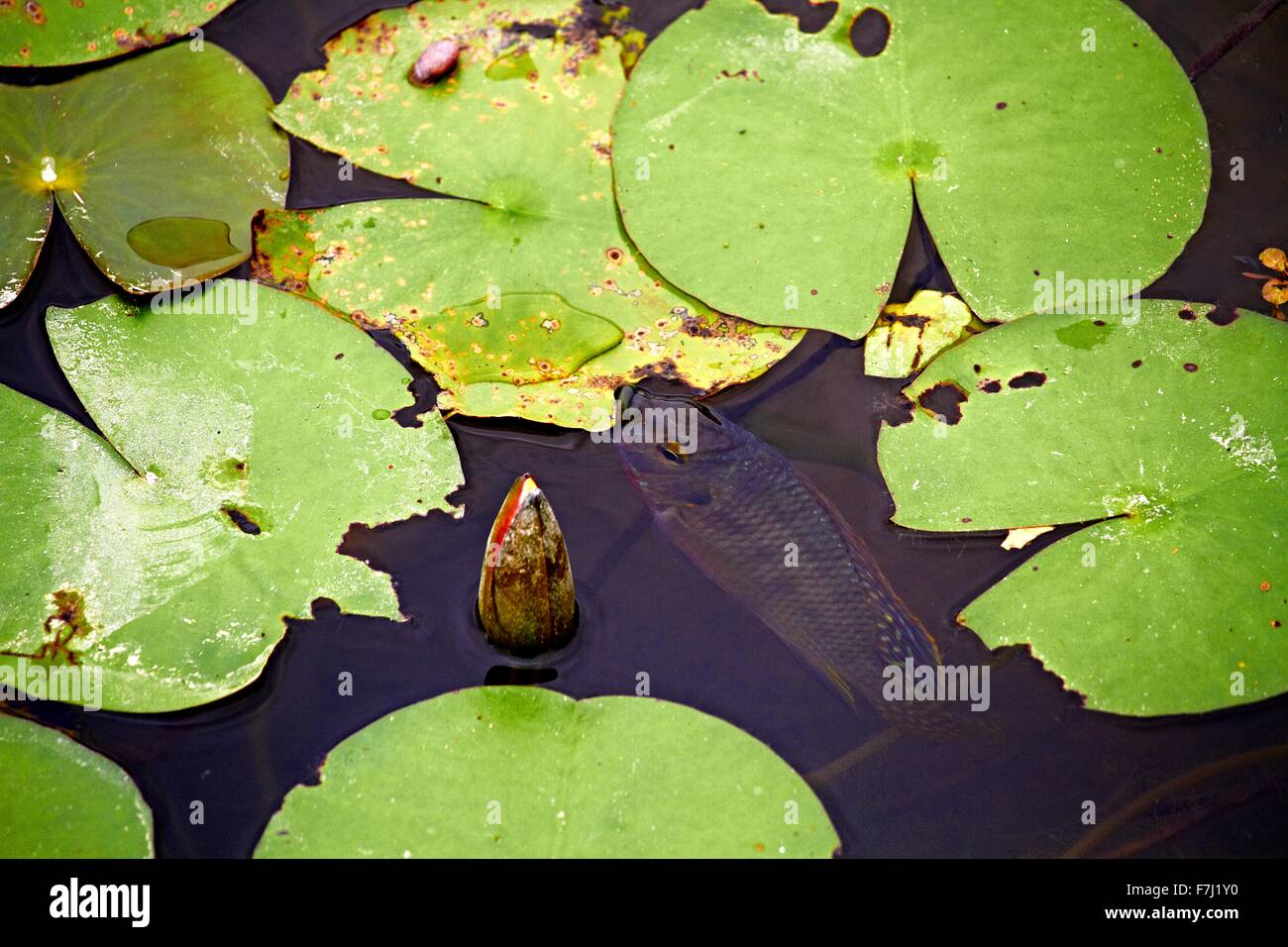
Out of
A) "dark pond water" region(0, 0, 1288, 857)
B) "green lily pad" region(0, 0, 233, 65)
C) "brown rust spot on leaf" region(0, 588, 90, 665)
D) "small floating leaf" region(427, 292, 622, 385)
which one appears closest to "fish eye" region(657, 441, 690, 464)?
"dark pond water" region(0, 0, 1288, 857)

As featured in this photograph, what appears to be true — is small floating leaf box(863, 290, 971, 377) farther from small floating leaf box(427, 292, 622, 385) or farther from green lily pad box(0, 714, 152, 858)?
green lily pad box(0, 714, 152, 858)

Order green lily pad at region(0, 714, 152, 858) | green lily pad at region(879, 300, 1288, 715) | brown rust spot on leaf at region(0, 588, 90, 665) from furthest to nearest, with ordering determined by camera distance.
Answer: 1. green lily pad at region(879, 300, 1288, 715)
2. brown rust spot on leaf at region(0, 588, 90, 665)
3. green lily pad at region(0, 714, 152, 858)

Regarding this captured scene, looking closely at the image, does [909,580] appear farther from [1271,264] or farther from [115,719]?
[115,719]

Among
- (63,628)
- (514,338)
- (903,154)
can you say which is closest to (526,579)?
(514,338)

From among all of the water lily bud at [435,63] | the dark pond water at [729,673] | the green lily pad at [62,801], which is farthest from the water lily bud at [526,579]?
the water lily bud at [435,63]

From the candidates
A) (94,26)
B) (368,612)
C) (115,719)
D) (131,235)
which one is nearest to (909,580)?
(368,612)

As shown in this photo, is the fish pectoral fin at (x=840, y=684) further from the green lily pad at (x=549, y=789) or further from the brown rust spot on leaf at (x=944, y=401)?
the brown rust spot on leaf at (x=944, y=401)
